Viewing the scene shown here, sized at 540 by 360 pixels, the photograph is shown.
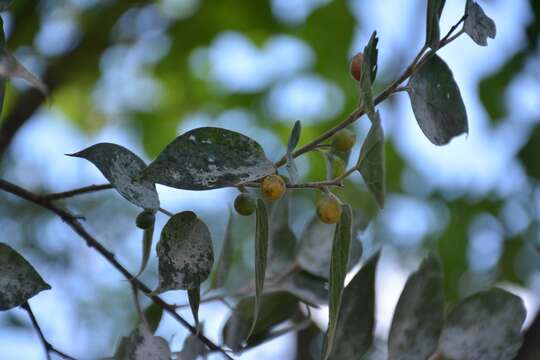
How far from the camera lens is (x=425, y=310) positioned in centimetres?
53

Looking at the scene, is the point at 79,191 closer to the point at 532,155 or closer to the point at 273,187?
the point at 273,187

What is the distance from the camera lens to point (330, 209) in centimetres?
41

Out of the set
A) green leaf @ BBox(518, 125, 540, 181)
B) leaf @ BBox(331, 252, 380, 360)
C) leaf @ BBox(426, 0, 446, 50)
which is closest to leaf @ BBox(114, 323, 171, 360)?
leaf @ BBox(331, 252, 380, 360)

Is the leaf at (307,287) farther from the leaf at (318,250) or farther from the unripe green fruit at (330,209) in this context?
the unripe green fruit at (330,209)

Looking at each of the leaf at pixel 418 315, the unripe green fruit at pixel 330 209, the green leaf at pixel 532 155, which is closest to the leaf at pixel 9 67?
the unripe green fruit at pixel 330 209

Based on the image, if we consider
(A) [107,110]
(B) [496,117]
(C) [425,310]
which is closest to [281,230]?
(C) [425,310]

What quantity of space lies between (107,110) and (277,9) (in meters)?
0.55

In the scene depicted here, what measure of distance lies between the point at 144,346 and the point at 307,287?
0.18 meters

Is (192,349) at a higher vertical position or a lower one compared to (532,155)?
lower

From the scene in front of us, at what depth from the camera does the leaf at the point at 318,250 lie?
0.58m

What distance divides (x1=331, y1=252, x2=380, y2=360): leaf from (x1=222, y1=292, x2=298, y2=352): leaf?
0.06 metres

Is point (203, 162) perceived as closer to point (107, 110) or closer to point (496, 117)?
point (496, 117)

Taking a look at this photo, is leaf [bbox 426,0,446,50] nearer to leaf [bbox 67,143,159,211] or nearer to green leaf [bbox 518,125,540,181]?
leaf [bbox 67,143,159,211]

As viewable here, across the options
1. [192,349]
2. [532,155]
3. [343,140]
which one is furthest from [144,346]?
[532,155]
